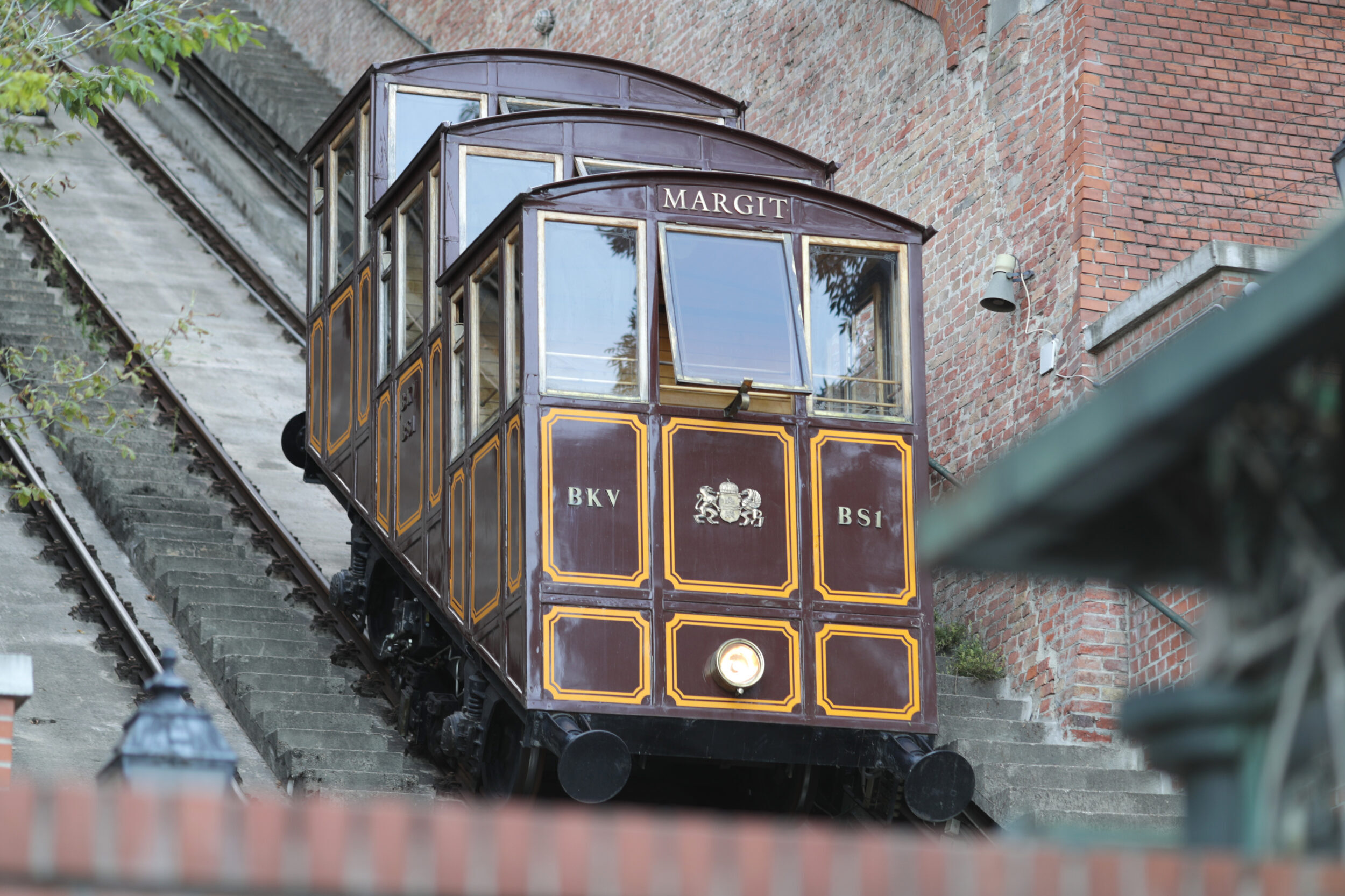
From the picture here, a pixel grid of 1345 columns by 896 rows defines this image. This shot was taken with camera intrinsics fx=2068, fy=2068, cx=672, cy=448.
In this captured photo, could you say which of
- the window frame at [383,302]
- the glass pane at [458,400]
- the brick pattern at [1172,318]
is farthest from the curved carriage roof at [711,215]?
the brick pattern at [1172,318]

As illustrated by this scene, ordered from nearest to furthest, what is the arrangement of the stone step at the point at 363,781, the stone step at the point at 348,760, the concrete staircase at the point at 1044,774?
the concrete staircase at the point at 1044,774, the stone step at the point at 363,781, the stone step at the point at 348,760

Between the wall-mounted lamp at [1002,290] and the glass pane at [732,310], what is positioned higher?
the wall-mounted lamp at [1002,290]

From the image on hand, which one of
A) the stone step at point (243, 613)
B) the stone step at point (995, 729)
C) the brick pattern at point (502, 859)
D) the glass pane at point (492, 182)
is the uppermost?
the glass pane at point (492, 182)

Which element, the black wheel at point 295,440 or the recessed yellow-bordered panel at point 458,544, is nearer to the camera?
the recessed yellow-bordered panel at point 458,544

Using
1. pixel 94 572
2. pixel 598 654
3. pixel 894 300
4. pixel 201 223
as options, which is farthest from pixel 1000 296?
pixel 201 223

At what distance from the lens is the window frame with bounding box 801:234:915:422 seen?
402 inches

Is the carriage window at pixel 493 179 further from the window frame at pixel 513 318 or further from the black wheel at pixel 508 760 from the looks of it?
the black wheel at pixel 508 760

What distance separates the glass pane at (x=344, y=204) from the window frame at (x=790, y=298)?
11.2 feet

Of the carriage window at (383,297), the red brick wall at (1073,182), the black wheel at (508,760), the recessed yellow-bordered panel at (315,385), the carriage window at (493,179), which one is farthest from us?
the recessed yellow-bordered panel at (315,385)

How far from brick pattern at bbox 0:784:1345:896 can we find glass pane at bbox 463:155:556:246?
8.73m

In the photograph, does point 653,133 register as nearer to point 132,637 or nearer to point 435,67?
point 435,67

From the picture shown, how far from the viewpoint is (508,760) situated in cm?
1002

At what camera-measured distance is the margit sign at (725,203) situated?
10.1 meters

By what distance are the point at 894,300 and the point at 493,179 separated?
94.9 inches
